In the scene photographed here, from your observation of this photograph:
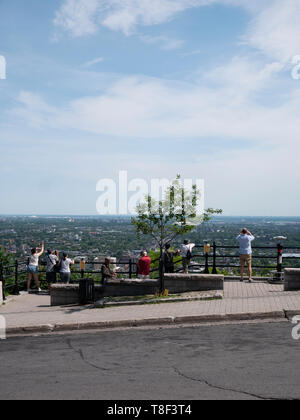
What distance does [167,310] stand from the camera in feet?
39.2

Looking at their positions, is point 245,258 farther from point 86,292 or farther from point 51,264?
point 51,264

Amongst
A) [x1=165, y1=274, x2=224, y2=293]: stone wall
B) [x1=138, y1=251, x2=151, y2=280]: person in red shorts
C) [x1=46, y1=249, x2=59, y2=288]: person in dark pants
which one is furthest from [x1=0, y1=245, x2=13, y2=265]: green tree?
[x1=165, y1=274, x2=224, y2=293]: stone wall

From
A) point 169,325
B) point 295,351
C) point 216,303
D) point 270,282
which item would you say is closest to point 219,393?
point 295,351

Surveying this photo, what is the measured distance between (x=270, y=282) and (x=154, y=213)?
17.2 ft

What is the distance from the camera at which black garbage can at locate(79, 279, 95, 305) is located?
14828 mm

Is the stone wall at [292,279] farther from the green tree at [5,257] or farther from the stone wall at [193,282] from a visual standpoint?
the green tree at [5,257]

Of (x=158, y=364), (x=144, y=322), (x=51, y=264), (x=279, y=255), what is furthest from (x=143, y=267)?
(x=158, y=364)

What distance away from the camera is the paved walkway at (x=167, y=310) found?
36.3ft

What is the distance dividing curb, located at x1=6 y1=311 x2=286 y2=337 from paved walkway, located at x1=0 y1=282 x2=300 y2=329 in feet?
0.07

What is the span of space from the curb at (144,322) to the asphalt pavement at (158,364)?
53 cm

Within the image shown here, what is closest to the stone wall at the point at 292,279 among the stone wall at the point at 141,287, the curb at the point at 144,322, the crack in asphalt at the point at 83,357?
the stone wall at the point at 141,287

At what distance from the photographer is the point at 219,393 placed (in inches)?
239

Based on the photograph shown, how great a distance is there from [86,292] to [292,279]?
6.19 metres

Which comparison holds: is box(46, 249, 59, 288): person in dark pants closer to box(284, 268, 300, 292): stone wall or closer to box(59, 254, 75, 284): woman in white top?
box(59, 254, 75, 284): woman in white top
